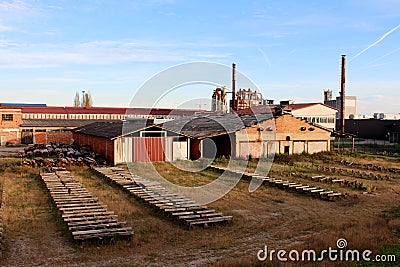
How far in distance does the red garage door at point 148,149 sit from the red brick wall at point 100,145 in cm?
163

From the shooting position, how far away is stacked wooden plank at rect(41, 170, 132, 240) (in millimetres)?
11523

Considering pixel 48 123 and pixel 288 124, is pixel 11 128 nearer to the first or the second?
pixel 48 123

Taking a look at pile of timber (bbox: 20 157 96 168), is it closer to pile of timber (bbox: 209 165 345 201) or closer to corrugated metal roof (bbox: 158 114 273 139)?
corrugated metal roof (bbox: 158 114 273 139)

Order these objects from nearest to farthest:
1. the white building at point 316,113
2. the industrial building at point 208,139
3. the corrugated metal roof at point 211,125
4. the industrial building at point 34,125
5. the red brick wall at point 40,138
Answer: the industrial building at point 208,139, the corrugated metal roof at point 211,125, the industrial building at point 34,125, the red brick wall at point 40,138, the white building at point 316,113

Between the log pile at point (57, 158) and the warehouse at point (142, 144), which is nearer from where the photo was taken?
the log pile at point (57, 158)

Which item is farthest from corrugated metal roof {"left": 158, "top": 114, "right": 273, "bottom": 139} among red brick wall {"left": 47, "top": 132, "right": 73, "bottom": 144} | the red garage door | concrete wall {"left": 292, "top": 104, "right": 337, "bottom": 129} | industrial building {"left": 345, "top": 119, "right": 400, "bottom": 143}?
industrial building {"left": 345, "top": 119, "right": 400, "bottom": 143}

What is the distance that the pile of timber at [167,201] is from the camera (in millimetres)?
13587

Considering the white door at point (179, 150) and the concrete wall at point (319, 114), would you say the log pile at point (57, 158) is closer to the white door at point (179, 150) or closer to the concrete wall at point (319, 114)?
the white door at point (179, 150)

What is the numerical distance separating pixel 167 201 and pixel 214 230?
144 inches

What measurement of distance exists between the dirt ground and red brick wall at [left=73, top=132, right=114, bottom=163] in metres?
7.55

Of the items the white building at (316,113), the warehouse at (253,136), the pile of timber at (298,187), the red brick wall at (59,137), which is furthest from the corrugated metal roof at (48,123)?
the pile of timber at (298,187)

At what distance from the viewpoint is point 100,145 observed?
3106 centimetres

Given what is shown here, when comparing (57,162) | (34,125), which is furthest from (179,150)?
(34,125)

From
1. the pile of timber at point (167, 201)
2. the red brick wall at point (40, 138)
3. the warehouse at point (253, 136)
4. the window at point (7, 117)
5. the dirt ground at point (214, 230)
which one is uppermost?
the window at point (7, 117)
